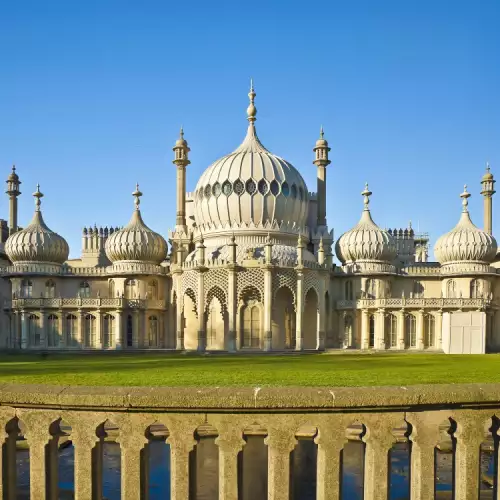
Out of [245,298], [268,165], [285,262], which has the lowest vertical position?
[245,298]

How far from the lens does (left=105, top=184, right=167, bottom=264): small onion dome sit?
55.2 meters

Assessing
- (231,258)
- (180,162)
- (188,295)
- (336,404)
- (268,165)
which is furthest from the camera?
(180,162)

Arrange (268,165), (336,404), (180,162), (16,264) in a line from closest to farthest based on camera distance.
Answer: (336,404) < (268,165) < (16,264) < (180,162)

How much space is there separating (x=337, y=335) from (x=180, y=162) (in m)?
24.9

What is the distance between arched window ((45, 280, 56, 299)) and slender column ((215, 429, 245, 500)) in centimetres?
5279

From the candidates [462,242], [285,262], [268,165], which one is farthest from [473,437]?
[462,242]

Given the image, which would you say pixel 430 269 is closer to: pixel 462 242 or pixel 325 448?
pixel 462 242

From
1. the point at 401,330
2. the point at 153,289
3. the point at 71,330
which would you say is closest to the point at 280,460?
the point at 401,330

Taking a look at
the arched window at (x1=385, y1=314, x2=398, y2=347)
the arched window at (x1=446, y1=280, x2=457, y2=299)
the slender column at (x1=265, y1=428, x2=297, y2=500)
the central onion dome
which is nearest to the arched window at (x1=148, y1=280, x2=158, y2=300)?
the central onion dome

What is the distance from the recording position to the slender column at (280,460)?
24.2 ft

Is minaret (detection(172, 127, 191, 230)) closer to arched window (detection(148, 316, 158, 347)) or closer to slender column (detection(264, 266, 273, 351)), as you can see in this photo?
arched window (detection(148, 316, 158, 347))

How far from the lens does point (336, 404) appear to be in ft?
23.8

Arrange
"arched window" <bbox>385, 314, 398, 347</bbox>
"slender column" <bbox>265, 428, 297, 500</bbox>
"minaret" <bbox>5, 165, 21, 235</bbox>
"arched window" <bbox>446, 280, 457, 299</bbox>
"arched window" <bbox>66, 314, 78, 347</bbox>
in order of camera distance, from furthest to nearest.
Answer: "minaret" <bbox>5, 165, 21, 235</bbox>, "arched window" <bbox>446, 280, 457, 299</bbox>, "arched window" <bbox>66, 314, 78, 347</bbox>, "arched window" <bbox>385, 314, 398, 347</bbox>, "slender column" <bbox>265, 428, 297, 500</bbox>

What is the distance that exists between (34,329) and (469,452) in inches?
1998
